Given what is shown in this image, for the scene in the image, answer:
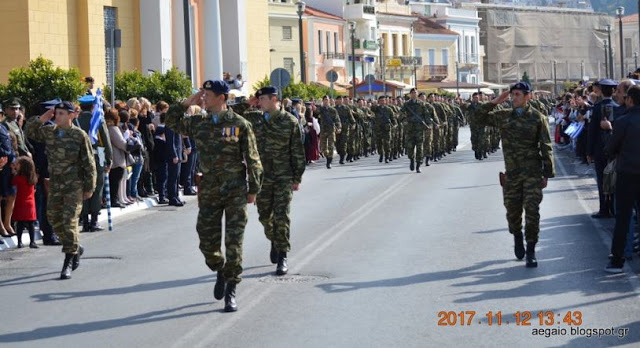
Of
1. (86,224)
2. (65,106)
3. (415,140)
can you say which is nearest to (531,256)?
(65,106)

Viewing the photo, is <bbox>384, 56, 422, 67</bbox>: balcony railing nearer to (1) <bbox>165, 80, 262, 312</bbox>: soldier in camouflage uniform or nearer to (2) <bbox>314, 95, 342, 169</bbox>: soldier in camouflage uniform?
(2) <bbox>314, 95, 342, 169</bbox>: soldier in camouflage uniform

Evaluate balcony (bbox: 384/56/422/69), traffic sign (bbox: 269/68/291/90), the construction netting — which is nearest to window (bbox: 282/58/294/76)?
balcony (bbox: 384/56/422/69)

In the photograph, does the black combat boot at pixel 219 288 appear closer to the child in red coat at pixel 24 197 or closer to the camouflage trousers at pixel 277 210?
the camouflage trousers at pixel 277 210

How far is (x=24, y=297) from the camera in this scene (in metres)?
11.5

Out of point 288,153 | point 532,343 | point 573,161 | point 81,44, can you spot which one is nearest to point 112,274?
point 288,153

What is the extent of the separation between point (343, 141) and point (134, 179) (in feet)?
48.2

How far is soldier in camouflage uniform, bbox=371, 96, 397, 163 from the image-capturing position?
1409 inches

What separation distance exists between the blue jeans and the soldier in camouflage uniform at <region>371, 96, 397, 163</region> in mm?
14259

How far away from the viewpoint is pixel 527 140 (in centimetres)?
1270

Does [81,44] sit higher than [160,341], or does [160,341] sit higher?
[81,44]

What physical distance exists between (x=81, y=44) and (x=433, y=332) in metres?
32.6

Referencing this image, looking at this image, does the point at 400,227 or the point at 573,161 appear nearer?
the point at 400,227

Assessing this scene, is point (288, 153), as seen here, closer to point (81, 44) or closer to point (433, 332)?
point (433, 332)

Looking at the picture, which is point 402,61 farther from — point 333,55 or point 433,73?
point 333,55
